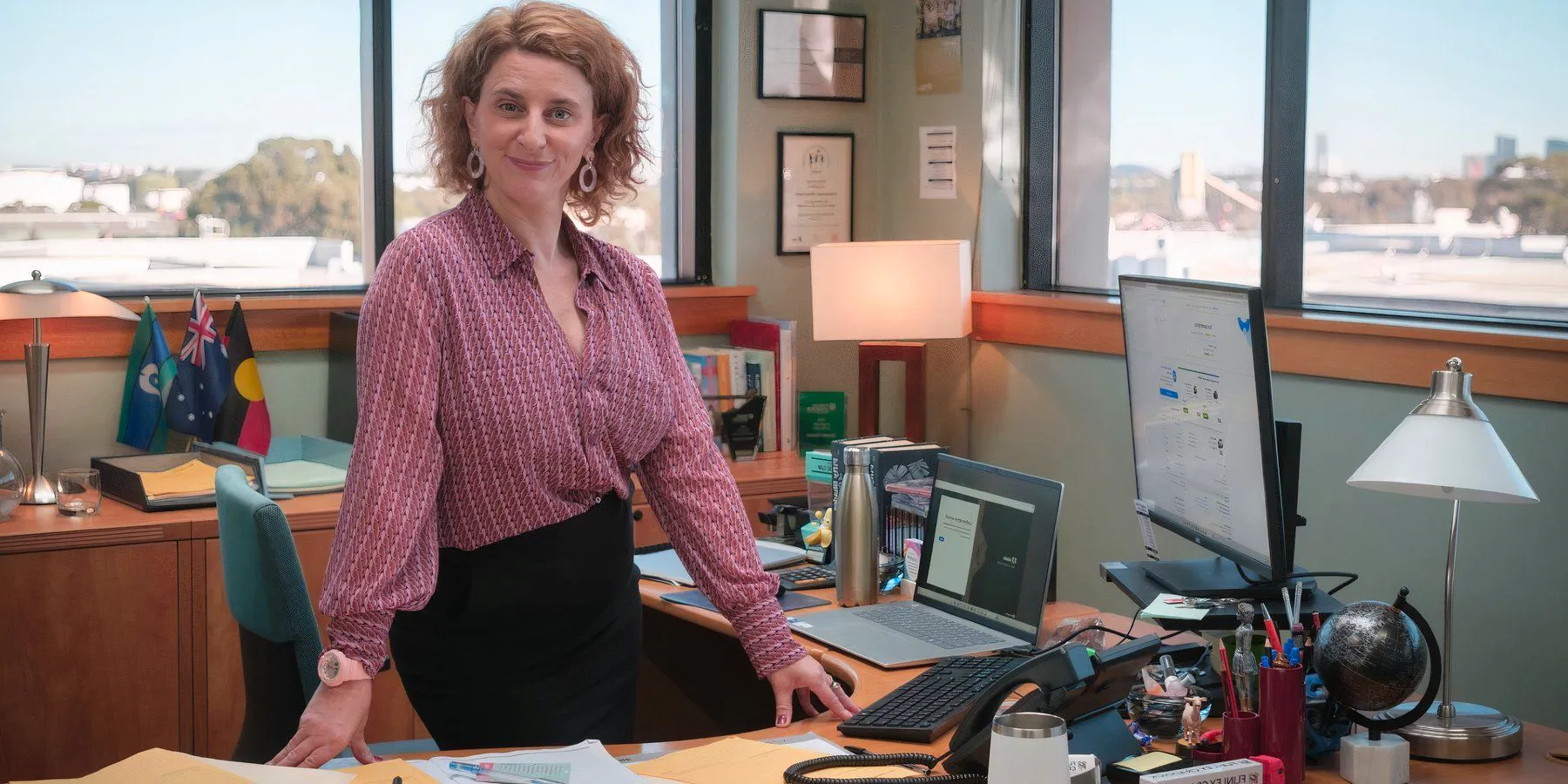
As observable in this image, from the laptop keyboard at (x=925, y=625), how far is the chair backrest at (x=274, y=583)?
0.87 metres

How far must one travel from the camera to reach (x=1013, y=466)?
3.90 meters

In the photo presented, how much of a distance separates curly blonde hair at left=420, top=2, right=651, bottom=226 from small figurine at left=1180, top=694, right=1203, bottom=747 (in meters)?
1.05

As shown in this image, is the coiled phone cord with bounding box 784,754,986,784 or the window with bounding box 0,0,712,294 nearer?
the coiled phone cord with bounding box 784,754,986,784

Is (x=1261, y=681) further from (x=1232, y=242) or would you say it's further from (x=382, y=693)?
(x=382, y=693)

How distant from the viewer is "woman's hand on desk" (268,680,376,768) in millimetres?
1615

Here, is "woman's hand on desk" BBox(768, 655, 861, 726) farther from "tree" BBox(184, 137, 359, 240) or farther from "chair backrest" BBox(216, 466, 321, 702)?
"tree" BBox(184, 137, 359, 240)

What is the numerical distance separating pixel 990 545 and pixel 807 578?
45 cm

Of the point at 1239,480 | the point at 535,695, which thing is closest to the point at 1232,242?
the point at 1239,480

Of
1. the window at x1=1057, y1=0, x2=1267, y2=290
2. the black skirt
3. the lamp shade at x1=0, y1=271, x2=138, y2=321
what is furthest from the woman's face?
the window at x1=1057, y1=0, x2=1267, y2=290

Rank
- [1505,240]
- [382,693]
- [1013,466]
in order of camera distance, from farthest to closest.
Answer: [1013,466] → [382,693] → [1505,240]

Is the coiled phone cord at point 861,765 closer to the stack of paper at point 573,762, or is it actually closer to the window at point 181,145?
the stack of paper at point 573,762

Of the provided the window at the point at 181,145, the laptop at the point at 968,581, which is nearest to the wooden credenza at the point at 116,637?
the window at the point at 181,145

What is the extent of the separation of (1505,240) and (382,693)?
2.52 metres

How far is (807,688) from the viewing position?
198 cm
